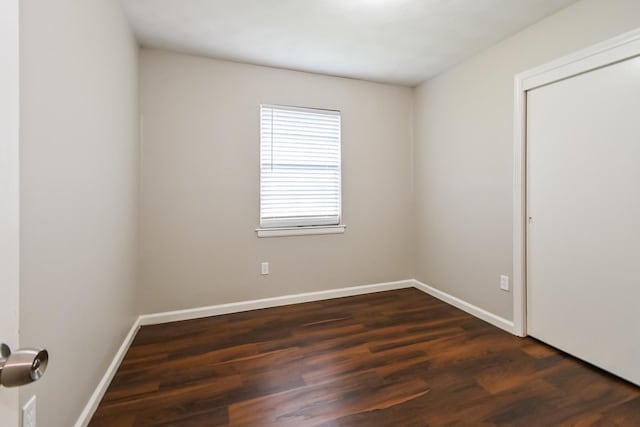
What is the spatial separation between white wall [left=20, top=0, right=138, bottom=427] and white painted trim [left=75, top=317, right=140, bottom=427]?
0.05 meters

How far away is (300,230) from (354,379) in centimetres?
161

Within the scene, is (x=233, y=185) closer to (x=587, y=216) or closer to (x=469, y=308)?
(x=469, y=308)

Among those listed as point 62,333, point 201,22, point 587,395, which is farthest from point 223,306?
point 587,395

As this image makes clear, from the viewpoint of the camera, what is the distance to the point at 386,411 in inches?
61.9

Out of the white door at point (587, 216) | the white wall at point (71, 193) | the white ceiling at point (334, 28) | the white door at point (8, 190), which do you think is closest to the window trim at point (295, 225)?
the white ceiling at point (334, 28)

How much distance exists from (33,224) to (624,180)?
2943 mm

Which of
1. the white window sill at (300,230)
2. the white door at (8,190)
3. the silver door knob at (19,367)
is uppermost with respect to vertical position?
the white door at (8,190)

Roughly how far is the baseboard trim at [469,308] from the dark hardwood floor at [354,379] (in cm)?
8

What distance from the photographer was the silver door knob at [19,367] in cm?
45

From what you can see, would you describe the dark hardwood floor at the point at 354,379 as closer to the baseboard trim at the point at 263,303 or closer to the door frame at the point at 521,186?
the baseboard trim at the point at 263,303

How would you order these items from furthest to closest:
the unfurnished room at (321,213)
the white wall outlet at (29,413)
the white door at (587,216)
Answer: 1. the white door at (587,216)
2. the unfurnished room at (321,213)
3. the white wall outlet at (29,413)

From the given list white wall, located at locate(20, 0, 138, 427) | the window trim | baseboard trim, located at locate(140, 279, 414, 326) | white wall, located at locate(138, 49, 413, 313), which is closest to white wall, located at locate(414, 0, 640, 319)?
white wall, located at locate(138, 49, 413, 313)

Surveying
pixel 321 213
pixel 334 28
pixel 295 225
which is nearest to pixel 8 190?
pixel 334 28

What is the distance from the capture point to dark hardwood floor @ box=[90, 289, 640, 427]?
1.54 metres
